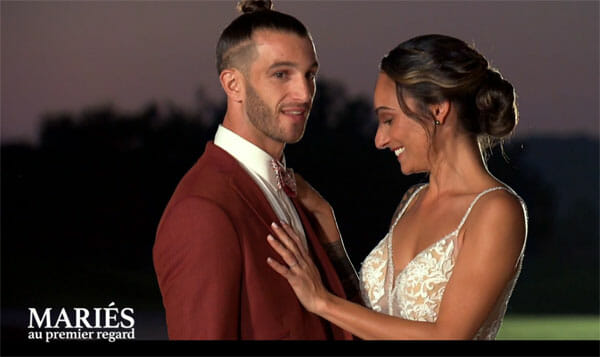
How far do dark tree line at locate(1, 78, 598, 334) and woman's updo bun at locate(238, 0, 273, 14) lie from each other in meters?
4.33

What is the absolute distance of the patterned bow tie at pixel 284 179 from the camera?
290 cm

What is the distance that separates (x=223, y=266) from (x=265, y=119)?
0.56 meters

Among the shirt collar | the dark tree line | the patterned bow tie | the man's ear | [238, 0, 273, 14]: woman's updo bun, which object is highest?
the dark tree line

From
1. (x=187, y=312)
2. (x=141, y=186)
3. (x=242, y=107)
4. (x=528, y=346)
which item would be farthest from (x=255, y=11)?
(x=141, y=186)

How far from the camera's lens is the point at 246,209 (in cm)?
271

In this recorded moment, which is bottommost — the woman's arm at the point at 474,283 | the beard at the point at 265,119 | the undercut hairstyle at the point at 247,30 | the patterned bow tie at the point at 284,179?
the woman's arm at the point at 474,283

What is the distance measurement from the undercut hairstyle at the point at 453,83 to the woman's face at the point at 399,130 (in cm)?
3

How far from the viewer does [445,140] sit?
3.12 m

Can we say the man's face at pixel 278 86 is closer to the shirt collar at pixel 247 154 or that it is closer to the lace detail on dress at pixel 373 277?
the shirt collar at pixel 247 154

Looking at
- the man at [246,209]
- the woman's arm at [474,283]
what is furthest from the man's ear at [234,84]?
the woman's arm at [474,283]

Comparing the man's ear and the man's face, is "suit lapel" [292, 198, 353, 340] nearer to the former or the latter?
the man's face

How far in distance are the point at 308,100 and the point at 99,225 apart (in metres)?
5.37

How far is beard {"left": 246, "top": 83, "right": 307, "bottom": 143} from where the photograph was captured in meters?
2.84

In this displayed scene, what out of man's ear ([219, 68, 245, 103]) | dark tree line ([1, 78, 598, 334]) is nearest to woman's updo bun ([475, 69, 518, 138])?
man's ear ([219, 68, 245, 103])
